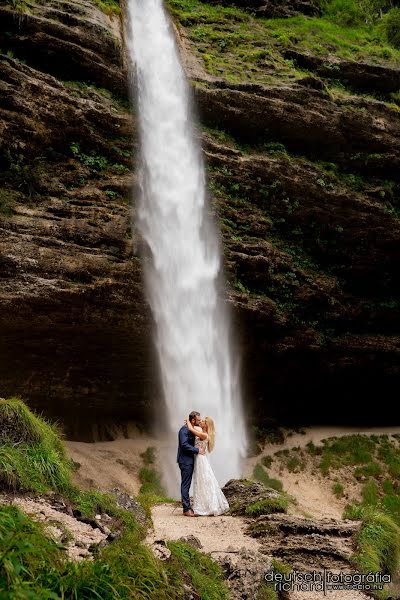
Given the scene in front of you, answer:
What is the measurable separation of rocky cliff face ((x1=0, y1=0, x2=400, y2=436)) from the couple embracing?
6.09 meters

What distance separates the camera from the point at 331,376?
17.0 metres

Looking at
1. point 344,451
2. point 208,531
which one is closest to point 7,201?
point 208,531

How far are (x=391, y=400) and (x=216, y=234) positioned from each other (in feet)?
31.9

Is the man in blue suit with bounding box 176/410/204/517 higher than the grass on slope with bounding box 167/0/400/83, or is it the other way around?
the grass on slope with bounding box 167/0/400/83

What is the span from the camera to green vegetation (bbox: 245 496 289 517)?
21.7 ft

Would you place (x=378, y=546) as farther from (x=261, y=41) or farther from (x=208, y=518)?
(x=261, y=41)

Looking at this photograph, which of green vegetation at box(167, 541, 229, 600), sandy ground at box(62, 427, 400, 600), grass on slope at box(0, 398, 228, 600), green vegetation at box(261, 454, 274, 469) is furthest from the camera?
green vegetation at box(261, 454, 274, 469)

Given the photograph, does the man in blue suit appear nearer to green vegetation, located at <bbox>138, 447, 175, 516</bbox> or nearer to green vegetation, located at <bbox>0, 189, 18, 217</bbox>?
green vegetation, located at <bbox>138, 447, 175, 516</bbox>

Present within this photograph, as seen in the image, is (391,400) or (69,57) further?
(391,400)

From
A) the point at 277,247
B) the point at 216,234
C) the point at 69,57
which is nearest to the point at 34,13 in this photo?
the point at 69,57

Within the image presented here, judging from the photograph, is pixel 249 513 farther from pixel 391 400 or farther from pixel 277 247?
pixel 391 400

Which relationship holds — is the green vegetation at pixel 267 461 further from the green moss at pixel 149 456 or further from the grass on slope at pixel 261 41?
the grass on slope at pixel 261 41

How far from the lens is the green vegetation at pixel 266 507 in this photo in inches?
260

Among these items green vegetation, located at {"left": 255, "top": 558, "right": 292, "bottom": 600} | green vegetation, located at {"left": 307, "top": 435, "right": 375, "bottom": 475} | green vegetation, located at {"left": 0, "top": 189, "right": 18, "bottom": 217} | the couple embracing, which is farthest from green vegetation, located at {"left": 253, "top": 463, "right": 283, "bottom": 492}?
green vegetation, located at {"left": 0, "top": 189, "right": 18, "bottom": 217}
